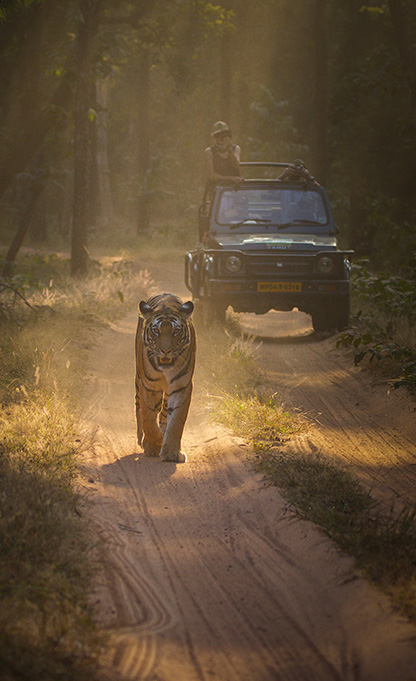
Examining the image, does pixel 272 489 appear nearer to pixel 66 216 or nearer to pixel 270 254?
pixel 270 254

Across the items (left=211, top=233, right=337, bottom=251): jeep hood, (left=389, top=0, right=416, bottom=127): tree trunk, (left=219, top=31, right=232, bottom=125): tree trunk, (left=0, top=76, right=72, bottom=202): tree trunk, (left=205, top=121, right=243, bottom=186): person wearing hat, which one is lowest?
(left=211, top=233, right=337, bottom=251): jeep hood

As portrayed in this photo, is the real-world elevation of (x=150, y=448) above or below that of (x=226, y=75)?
below

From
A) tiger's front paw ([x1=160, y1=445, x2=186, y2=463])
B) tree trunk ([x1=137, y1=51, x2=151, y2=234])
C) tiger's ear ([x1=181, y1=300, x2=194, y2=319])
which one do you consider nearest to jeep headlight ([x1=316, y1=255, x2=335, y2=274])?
tiger's ear ([x1=181, y1=300, x2=194, y2=319])

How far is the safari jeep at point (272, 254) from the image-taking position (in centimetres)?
966

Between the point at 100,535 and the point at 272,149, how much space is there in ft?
77.4

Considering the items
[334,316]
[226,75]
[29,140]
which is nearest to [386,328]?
[334,316]

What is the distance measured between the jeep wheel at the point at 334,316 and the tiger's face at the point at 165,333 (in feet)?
16.8

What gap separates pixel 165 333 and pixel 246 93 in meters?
28.4

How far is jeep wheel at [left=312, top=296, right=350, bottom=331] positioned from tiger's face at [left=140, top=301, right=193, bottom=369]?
5.13m

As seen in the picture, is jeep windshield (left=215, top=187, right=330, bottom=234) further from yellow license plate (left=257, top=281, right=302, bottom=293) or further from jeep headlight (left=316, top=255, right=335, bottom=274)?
yellow license plate (left=257, top=281, right=302, bottom=293)

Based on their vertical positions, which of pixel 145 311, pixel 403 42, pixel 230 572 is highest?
pixel 403 42

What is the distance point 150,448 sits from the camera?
545 centimetres

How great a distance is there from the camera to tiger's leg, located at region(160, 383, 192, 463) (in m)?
5.21

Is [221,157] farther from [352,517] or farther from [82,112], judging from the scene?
[352,517]
